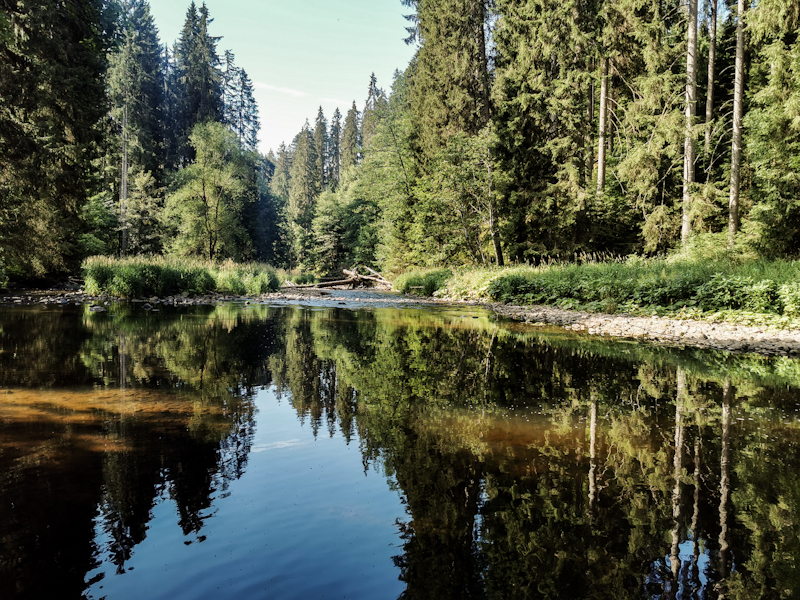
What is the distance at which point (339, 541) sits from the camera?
236 cm

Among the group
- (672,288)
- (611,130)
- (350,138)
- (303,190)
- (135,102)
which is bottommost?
(672,288)

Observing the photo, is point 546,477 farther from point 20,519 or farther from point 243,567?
point 20,519

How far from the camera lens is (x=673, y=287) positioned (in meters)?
11.5

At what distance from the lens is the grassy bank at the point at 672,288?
9562 millimetres

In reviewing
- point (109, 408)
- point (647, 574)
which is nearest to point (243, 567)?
point (647, 574)

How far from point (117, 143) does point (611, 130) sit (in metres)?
33.5

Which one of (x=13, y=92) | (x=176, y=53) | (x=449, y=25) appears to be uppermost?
(x=176, y=53)

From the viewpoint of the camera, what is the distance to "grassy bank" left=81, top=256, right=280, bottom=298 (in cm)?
1752

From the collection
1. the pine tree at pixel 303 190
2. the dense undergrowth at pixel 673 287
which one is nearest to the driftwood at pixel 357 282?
the dense undergrowth at pixel 673 287

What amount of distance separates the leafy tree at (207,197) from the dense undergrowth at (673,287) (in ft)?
79.5

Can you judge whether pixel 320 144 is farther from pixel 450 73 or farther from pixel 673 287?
pixel 673 287

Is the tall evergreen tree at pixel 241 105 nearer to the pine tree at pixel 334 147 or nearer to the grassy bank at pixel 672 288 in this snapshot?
the pine tree at pixel 334 147

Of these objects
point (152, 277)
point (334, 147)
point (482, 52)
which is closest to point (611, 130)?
point (482, 52)

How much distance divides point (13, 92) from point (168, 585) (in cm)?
1727
